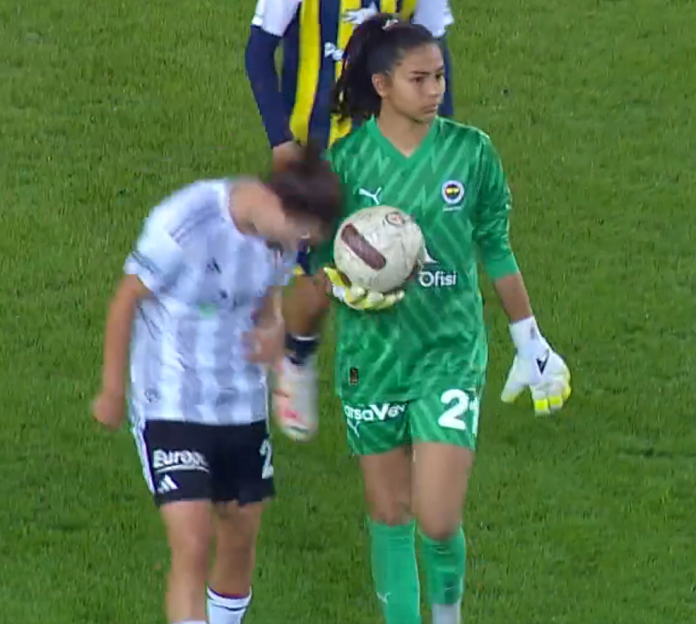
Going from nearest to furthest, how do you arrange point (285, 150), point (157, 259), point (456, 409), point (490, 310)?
1. point (157, 259)
2. point (456, 409)
3. point (285, 150)
4. point (490, 310)

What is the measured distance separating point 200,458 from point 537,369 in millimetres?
1222

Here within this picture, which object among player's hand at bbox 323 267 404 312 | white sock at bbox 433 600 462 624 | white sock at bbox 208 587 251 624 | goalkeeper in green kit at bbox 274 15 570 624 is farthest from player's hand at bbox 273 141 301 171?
white sock at bbox 433 600 462 624

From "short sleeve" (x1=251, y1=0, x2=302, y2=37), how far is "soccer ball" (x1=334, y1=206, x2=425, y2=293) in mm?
1349

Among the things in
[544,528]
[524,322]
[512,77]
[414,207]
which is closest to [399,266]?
[414,207]

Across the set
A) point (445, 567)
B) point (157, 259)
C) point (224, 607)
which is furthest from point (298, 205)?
point (224, 607)

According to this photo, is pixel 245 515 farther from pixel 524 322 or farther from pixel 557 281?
pixel 557 281

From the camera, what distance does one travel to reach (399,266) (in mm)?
5301

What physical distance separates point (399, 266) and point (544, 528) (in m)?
2.05

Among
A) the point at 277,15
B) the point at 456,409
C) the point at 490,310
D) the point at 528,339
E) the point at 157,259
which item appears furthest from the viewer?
the point at 490,310

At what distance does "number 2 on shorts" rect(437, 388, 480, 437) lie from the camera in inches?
216

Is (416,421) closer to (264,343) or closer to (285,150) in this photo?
(264,343)

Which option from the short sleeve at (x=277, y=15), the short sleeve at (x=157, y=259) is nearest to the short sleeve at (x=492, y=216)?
the short sleeve at (x=157, y=259)

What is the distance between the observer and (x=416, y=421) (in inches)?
218

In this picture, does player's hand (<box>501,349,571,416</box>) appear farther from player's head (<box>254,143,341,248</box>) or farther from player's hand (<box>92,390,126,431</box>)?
player's hand (<box>92,390,126,431</box>)
